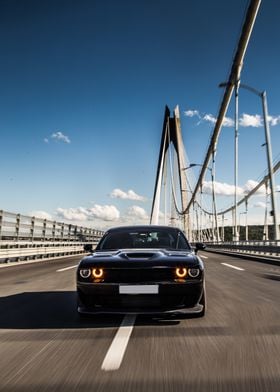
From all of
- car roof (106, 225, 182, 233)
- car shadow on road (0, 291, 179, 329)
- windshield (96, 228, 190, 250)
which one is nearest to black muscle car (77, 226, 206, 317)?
car shadow on road (0, 291, 179, 329)

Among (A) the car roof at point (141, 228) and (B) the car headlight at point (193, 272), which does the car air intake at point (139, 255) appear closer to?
(B) the car headlight at point (193, 272)

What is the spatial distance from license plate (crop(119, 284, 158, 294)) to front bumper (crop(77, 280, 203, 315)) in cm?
3

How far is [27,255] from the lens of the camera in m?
19.0

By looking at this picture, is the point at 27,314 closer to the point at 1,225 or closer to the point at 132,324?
the point at 132,324

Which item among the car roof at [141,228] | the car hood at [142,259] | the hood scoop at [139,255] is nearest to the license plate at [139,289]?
the car hood at [142,259]

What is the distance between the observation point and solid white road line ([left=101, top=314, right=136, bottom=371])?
11.4ft

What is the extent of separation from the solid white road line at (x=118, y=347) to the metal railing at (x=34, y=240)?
12.2m

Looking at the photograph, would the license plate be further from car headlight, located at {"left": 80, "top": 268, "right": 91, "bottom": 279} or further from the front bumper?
car headlight, located at {"left": 80, "top": 268, "right": 91, "bottom": 279}

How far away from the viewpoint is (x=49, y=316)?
18.6 feet

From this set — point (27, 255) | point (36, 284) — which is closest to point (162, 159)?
point (27, 255)

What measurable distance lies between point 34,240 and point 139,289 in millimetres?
18279

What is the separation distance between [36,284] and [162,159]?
71.7 m

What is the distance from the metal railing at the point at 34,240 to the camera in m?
17.3

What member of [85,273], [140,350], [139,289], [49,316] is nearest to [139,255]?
[139,289]
